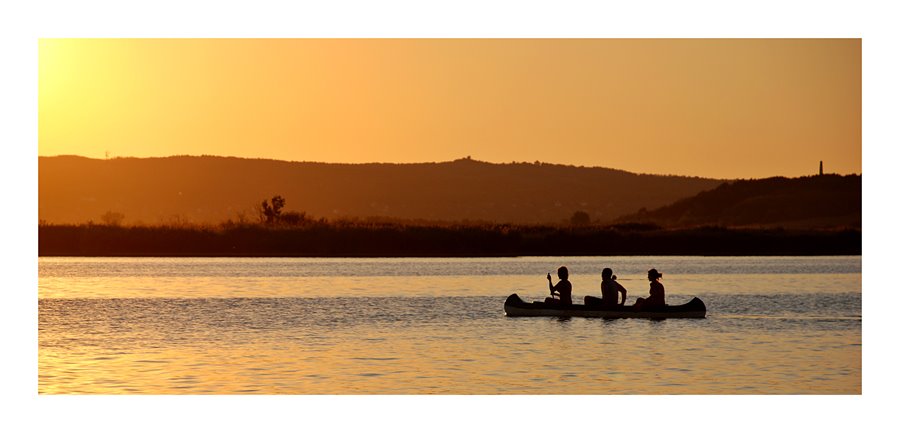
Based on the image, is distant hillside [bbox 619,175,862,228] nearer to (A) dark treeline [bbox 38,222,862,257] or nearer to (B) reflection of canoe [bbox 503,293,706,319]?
(A) dark treeline [bbox 38,222,862,257]

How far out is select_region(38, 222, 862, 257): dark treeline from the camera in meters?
72.2

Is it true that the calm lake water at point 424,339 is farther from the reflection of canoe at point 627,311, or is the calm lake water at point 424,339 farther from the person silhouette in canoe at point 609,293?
the person silhouette in canoe at point 609,293

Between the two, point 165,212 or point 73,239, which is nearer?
point 73,239

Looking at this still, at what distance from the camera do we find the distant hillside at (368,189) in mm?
105375

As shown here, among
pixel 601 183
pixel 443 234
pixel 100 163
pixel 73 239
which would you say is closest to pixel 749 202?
pixel 601 183

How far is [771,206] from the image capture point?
105 metres

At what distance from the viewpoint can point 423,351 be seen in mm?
27062

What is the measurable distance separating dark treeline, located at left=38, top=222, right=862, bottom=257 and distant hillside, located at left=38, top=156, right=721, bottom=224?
29076 millimetres

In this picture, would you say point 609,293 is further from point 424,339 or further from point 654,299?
point 424,339

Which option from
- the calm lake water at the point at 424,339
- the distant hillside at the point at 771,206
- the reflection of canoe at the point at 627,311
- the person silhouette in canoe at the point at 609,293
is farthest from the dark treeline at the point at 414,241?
the person silhouette in canoe at the point at 609,293

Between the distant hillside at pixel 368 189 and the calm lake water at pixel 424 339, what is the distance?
53.7 meters

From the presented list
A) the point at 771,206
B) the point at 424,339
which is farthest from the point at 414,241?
the point at 424,339
